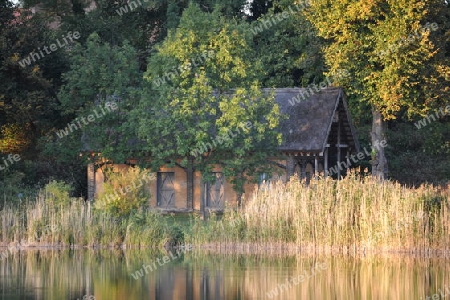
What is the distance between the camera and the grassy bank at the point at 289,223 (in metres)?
25.9

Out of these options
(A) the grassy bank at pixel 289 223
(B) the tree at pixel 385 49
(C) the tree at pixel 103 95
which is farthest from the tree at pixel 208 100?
(A) the grassy bank at pixel 289 223

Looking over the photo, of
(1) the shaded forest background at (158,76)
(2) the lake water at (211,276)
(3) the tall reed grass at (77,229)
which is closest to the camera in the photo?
(2) the lake water at (211,276)

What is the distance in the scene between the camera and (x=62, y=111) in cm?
4044

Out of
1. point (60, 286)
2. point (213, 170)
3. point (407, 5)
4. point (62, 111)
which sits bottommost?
point (60, 286)

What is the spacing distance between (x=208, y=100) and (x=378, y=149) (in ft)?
28.8

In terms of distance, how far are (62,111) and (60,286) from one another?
65.0ft

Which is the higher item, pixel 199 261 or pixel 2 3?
pixel 2 3

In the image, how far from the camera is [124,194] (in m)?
29.5

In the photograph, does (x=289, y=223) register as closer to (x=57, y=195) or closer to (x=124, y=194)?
(x=124, y=194)

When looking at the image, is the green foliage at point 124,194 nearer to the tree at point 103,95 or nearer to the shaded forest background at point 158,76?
the shaded forest background at point 158,76

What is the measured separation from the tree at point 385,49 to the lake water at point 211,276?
47.3 feet

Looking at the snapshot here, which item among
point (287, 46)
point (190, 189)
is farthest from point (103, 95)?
point (287, 46)

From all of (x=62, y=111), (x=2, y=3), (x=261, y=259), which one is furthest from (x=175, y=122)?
(x=261, y=259)

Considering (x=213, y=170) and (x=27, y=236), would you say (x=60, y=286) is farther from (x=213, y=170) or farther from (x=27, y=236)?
(x=213, y=170)
